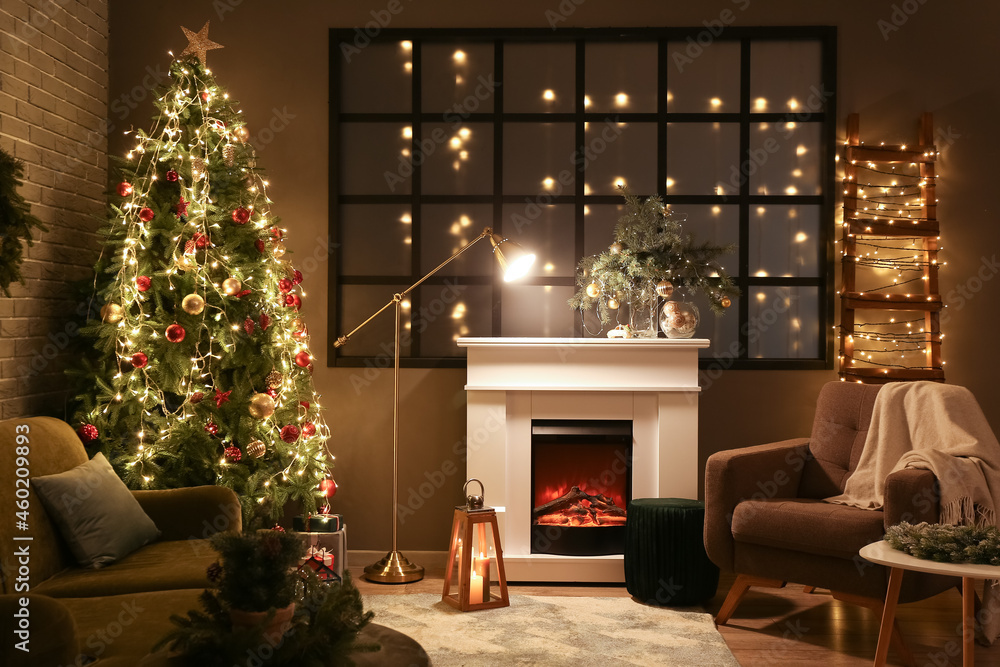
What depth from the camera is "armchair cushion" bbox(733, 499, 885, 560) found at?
9.90 ft

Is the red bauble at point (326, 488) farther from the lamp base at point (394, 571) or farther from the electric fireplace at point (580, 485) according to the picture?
the electric fireplace at point (580, 485)

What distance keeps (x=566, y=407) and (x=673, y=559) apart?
2.92 ft

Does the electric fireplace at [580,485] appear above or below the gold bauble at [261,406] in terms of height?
below

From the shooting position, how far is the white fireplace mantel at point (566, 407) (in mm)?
3986

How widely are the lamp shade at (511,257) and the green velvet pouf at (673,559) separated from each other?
4.04 feet

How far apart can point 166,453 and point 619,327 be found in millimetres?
2213

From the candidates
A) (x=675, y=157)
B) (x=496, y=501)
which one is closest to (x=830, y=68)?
(x=675, y=157)

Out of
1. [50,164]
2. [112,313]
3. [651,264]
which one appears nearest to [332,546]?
[112,313]

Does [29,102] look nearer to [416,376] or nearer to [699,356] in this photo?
[416,376]

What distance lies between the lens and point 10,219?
289cm

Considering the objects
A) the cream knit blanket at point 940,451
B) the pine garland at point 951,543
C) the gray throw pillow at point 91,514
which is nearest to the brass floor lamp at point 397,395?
the gray throw pillow at point 91,514

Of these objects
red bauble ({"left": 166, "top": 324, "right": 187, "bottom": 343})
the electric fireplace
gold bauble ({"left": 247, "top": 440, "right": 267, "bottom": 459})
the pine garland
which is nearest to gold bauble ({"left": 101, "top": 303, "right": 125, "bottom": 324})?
red bauble ({"left": 166, "top": 324, "right": 187, "bottom": 343})

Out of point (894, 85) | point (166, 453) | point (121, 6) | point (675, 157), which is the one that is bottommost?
point (166, 453)

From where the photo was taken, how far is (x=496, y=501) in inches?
157
